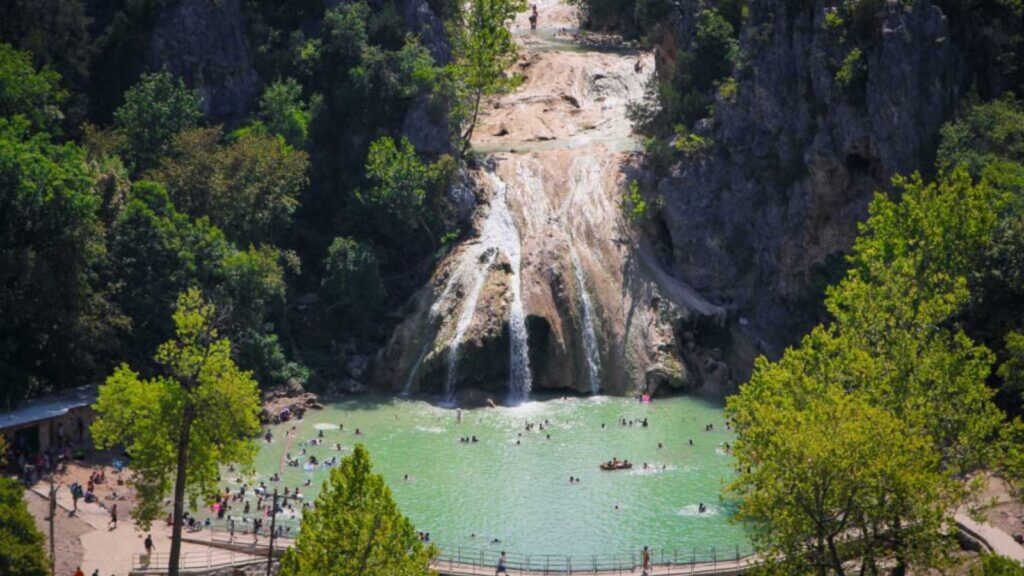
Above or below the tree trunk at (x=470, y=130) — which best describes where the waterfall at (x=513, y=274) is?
below

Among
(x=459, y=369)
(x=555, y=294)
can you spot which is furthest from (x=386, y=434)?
(x=555, y=294)

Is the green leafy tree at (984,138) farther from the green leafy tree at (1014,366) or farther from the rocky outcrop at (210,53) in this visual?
the rocky outcrop at (210,53)

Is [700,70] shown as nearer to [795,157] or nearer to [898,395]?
[795,157]

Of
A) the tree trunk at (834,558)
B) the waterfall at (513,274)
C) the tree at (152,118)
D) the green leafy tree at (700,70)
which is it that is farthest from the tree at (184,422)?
the green leafy tree at (700,70)

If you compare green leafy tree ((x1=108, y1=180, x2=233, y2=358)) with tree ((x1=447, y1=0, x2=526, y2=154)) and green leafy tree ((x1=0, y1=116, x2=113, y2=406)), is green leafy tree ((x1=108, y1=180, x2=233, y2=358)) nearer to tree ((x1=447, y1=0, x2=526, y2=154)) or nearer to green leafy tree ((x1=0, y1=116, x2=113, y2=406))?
green leafy tree ((x1=0, y1=116, x2=113, y2=406))

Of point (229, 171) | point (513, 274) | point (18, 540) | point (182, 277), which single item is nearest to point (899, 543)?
point (18, 540)

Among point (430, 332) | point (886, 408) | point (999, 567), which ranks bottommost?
point (999, 567)
